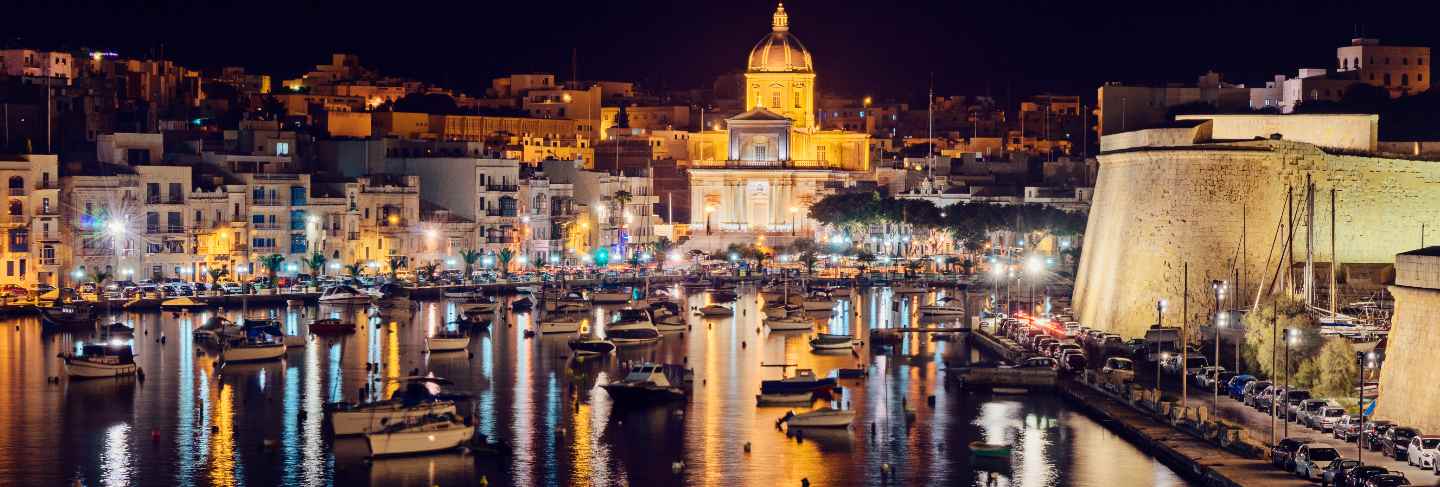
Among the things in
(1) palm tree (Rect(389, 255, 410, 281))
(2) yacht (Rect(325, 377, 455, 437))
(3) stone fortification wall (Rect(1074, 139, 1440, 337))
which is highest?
(3) stone fortification wall (Rect(1074, 139, 1440, 337))

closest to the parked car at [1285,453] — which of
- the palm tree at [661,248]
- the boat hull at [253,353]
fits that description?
the boat hull at [253,353]

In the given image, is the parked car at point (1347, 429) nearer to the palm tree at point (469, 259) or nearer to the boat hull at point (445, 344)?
the boat hull at point (445, 344)

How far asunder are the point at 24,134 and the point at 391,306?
1895 cm

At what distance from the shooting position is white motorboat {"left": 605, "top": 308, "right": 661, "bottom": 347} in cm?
5122

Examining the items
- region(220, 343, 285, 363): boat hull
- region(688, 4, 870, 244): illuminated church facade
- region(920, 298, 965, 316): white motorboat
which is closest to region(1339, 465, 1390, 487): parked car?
region(220, 343, 285, 363): boat hull

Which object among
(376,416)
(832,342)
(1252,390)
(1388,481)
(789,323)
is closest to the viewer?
(1388,481)

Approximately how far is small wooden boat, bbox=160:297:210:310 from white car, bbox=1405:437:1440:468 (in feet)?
115

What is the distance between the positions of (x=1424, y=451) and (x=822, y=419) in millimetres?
10477

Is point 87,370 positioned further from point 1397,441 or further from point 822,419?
point 1397,441

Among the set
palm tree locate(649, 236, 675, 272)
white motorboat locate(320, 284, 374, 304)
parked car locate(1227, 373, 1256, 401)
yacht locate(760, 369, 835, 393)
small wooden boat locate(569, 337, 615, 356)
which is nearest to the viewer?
parked car locate(1227, 373, 1256, 401)

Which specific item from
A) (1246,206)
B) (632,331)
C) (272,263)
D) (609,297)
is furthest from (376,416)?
(272,263)

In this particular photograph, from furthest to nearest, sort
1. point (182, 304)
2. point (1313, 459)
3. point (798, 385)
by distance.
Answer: point (182, 304) → point (798, 385) → point (1313, 459)

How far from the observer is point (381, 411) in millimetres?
35125

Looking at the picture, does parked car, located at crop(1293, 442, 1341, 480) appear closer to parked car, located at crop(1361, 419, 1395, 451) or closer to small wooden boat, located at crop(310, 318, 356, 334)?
parked car, located at crop(1361, 419, 1395, 451)
